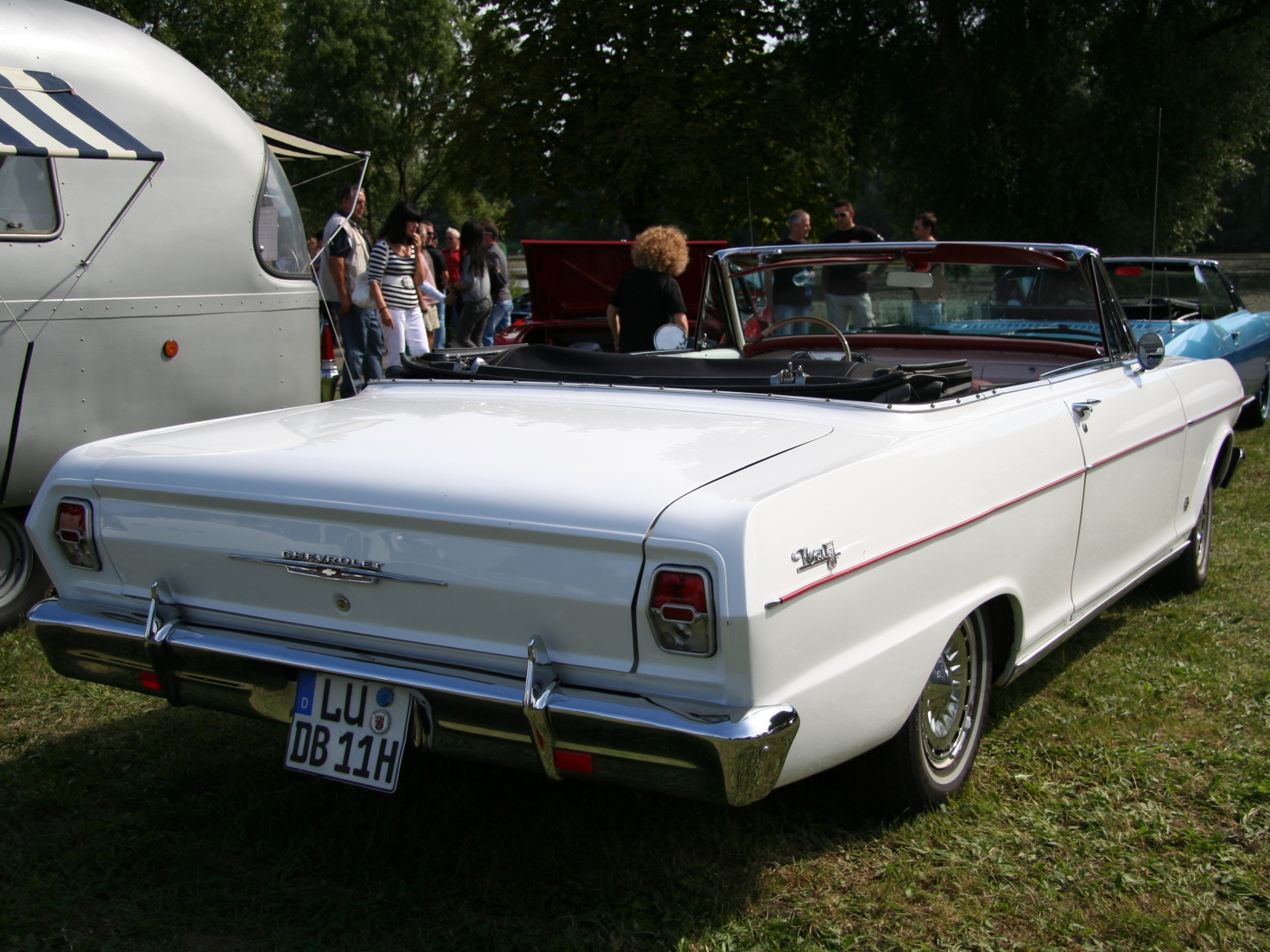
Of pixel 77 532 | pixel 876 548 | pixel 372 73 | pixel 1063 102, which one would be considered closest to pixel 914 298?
pixel 876 548

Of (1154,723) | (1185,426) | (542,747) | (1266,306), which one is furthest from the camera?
(1266,306)

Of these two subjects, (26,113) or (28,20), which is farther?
(28,20)

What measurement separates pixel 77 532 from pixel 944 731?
223cm

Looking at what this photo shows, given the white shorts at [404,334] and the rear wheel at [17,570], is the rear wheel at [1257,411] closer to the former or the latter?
the white shorts at [404,334]

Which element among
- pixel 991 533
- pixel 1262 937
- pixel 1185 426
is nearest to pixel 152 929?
pixel 991 533

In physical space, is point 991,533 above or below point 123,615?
above

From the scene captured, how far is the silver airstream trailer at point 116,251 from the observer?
178 inches

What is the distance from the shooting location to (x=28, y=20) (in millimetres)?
4680

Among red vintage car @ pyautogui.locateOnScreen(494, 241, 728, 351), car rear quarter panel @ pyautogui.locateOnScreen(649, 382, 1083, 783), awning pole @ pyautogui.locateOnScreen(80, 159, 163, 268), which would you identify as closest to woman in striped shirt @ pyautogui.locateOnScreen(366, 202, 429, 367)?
red vintage car @ pyautogui.locateOnScreen(494, 241, 728, 351)

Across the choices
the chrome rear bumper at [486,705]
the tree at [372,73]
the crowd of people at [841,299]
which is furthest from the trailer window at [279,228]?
the tree at [372,73]

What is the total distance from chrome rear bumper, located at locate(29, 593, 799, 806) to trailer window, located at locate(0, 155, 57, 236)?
235cm

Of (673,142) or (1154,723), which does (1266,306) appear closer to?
(673,142)

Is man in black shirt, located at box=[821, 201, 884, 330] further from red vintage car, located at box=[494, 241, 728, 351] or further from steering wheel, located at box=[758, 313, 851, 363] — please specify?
red vintage car, located at box=[494, 241, 728, 351]

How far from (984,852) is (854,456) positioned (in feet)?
3.48
